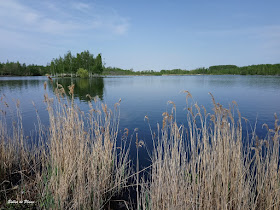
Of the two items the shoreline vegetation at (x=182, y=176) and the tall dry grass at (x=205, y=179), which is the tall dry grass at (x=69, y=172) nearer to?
the shoreline vegetation at (x=182, y=176)

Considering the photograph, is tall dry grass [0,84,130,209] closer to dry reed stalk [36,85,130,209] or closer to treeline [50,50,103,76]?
dry reed stalk [36,85,130,209]

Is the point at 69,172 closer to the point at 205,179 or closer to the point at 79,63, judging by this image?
the point at 205,179

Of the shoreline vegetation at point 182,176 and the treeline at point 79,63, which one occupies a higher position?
the treeline at point 79,63

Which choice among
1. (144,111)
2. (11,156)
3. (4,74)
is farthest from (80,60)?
(11,156)

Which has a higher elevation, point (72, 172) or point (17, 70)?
point (17, 70)

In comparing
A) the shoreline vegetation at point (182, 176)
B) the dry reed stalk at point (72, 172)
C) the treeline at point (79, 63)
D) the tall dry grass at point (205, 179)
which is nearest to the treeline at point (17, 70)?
the treeline at point (79, 63)

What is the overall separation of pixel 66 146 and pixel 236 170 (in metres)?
3.26

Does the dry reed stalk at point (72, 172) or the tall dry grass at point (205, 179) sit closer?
Result: the tall dry grass at point (205, 179)

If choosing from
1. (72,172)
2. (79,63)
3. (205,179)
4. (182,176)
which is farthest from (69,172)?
(79,63)

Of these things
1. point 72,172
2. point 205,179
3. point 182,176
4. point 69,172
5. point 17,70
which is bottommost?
point 72,172

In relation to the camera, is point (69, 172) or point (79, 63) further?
point (79, 63)

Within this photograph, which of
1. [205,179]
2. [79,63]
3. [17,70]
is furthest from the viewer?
[17,70]

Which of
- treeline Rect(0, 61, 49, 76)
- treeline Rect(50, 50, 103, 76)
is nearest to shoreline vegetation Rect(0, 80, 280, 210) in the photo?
treeline Rect(50, 50, 103, 76)

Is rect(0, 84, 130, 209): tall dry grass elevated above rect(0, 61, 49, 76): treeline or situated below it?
below
